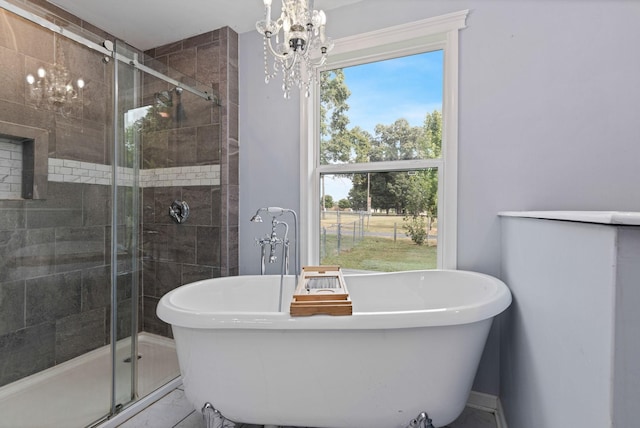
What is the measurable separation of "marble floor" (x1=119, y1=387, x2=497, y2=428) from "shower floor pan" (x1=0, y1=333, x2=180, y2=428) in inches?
5.5

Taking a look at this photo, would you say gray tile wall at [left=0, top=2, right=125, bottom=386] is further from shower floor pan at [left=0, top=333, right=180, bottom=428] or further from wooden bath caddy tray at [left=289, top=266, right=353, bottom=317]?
wooden bath caddy tray at [left=289, top=266, right=353, bottom=317]

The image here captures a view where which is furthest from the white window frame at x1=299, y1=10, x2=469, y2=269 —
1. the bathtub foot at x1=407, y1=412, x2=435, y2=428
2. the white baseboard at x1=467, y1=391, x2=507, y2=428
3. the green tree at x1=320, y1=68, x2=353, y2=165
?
the bathtub foot at x1=407, y1=412, x2=435, y2=428

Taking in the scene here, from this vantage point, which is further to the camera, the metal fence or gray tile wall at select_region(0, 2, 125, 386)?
the metal fence

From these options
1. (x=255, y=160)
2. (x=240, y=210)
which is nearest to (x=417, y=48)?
(x=255, y=160)

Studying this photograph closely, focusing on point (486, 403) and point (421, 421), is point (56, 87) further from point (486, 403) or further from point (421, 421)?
point (486, 403)

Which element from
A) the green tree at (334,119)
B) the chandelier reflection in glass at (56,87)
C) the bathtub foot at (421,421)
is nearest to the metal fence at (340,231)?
the green tree at (334,119)

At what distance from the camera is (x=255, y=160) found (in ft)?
7.24

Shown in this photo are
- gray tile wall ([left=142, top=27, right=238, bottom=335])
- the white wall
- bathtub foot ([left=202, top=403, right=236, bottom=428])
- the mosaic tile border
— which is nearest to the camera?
bathtub foot ([left=202, top=403, right=236, bottom=428])

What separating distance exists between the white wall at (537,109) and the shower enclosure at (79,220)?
1611mm

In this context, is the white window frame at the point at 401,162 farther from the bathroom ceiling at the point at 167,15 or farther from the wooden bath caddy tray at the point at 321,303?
the wooden bath caddy tray at the point at 321,303

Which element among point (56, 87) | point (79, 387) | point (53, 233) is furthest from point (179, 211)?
point (79, 387)

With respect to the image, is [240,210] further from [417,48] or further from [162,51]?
[417,48]

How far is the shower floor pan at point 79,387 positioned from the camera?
1440 mm

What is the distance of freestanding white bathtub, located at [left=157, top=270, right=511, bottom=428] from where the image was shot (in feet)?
3.44
